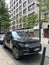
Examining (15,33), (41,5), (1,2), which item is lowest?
(15,33)

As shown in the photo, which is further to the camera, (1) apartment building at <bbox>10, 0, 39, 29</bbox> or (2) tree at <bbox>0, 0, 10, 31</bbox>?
(1) apartment building at <bbox>10, 0, 39, 29</bbox>

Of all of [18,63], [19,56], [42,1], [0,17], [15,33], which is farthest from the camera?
[0,17]

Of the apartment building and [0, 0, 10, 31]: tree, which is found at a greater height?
the apartment building

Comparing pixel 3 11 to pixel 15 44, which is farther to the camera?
pixel 3 11

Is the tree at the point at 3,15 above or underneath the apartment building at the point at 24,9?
underneath

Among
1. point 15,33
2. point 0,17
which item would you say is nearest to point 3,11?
point 0,17

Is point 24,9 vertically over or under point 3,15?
over

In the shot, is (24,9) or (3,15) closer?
(3,15)

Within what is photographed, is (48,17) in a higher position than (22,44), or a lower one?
higher

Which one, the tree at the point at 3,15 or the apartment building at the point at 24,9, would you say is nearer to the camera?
the tree at the point at 3,15

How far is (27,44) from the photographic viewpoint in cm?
779

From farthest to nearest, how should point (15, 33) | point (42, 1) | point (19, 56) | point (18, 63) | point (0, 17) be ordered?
point (0, 17)
point (15, 33)
point (19, 56)
point (18, 63)
point (42, 1)

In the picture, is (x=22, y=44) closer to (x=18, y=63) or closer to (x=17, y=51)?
(x=17, y=51)

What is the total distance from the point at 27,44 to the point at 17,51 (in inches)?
28.2
